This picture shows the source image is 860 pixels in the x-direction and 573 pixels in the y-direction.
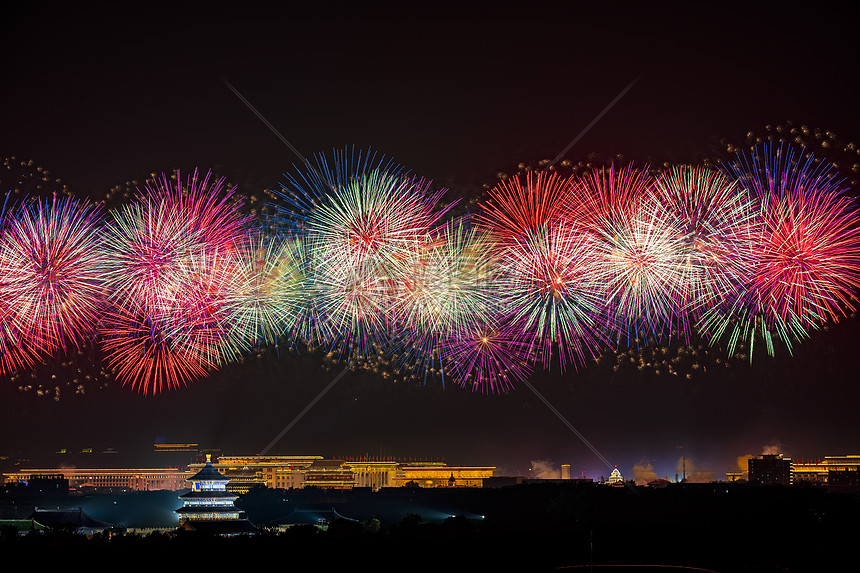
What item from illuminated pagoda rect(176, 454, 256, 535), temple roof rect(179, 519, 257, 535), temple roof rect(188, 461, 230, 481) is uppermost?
temple roof rect(188, 461, 230, 481)

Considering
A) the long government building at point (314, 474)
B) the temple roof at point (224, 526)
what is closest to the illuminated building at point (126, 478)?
the long government building at point (314, 474)

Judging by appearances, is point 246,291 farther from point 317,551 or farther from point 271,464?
point 271,464

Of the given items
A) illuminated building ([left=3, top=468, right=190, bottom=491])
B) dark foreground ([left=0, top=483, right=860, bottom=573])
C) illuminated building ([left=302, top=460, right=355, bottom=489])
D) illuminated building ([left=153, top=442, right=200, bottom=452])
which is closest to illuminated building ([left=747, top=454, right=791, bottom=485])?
dark foreground ([left=0, top=483, right=860, bottom=573])

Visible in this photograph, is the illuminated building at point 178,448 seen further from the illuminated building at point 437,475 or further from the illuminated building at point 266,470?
the illuminated building at point 437,475

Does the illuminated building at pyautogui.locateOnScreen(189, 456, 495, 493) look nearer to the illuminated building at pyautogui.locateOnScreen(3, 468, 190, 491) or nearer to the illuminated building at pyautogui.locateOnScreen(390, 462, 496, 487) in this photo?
the illuminated building at pyautogui.locateOnScreen(390, 462, 496, 487)

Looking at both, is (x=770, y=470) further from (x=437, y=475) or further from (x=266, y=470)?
(x=266, y=470)

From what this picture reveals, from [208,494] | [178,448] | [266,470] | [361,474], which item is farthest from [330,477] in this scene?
[208,494]
